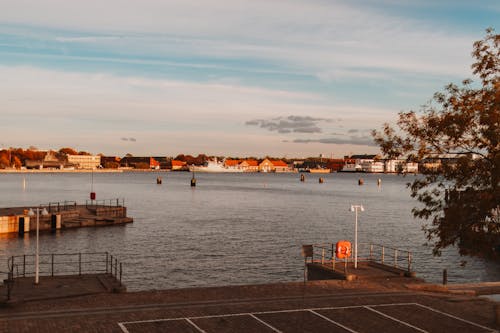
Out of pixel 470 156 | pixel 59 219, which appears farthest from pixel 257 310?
pixel 59 219

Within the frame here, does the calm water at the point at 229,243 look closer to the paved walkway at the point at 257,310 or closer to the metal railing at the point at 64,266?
the metal railing at the point at 64,266

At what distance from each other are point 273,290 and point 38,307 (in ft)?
33.8

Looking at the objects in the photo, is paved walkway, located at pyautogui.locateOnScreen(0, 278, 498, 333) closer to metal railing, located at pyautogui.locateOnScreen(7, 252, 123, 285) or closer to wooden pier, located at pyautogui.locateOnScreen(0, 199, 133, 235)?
metal railing, located at pyautogui.locateOnScreen(7, 252, 123, 285)

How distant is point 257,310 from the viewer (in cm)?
2181

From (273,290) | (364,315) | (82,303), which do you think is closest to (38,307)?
(82,303)

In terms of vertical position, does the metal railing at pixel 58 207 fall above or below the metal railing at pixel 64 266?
above

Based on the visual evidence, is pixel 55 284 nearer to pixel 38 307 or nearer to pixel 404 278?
pixel 38 307

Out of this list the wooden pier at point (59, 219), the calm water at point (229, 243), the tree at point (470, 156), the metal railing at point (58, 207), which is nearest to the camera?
the tree at point (470, 156)

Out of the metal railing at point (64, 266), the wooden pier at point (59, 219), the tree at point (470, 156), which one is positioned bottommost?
the metal railing at point (64, 266)

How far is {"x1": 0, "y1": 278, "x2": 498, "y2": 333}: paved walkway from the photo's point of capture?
1939cm

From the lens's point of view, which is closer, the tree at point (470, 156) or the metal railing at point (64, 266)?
the tree at point (470, 156)

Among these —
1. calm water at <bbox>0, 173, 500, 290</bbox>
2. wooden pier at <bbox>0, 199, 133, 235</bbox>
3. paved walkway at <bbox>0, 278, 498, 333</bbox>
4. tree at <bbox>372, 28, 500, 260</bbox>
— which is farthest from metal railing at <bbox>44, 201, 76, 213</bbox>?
tree at <bbox>372, 28, 500, 260</bbox>

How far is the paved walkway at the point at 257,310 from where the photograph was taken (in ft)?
63.6

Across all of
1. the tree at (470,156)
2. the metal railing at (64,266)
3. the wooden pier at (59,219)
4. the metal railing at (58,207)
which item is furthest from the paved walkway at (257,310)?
the metal railing at (58,207)
